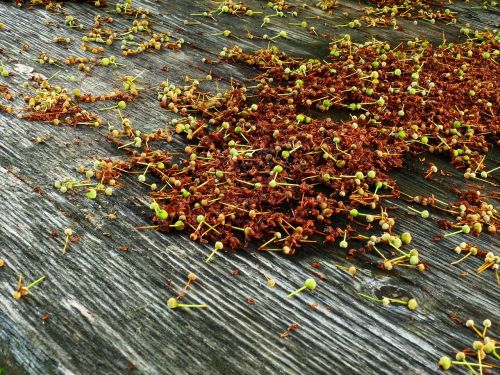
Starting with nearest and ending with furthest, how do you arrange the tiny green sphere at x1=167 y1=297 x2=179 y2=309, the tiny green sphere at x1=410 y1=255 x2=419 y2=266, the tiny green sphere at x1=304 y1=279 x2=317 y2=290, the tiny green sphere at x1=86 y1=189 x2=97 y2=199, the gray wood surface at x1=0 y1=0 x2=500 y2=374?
the gray wood surface at x1=0 y1=0 x2=500 y2=374
the tiny green sphere at x1=167 y1=297 x2=179 y2=309
the tiny green sphere at x1=304 y1=279 x2=317 y2=290
the tiny green sphere at x1=410 y1=255 x2=419 y2=266
the tiny green sphere at x1=86 y1=189 x2=97 y2=199

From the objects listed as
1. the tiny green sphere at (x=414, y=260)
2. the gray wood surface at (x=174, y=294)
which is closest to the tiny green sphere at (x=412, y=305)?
the gray wood surface at (x=174, y=294)

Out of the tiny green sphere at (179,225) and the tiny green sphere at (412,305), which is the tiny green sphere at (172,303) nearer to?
the tiny green sphere at (179,225)

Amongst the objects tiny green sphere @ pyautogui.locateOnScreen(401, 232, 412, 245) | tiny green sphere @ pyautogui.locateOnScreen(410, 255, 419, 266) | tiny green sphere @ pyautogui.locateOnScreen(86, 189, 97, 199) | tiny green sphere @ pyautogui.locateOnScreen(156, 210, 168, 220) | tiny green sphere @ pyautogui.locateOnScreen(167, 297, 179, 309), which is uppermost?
tiny green sphere @ pyautogui.locateOnScreen(401, 232, 412, 245)

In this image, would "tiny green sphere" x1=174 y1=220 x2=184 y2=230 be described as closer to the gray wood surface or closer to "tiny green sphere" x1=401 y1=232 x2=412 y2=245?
the gray wood surface

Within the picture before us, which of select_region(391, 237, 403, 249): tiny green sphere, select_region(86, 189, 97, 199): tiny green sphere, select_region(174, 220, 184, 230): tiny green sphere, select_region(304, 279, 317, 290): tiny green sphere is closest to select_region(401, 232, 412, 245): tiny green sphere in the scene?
select_region(391, 237, 403, 249): tiny green sphere

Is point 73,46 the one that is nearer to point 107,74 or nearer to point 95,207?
point 107,74

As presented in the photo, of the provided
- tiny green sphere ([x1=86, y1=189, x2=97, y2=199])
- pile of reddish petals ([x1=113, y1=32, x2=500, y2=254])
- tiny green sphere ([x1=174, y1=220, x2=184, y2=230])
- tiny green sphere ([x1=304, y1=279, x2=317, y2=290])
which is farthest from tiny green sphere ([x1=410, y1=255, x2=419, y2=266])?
tiny green sphere ([x1=86, y1=189, x2=97, y2=199])

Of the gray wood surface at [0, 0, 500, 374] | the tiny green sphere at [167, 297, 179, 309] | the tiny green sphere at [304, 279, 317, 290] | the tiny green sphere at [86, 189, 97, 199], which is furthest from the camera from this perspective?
the tiny green sphere at [86, 189, 97, 199]

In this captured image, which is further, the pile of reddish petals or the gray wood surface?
the pile of reddish petals

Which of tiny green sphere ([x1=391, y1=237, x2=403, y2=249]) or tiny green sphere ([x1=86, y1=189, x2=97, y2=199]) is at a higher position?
tiny green sphere ([x1=391, y1=237, x2=403, y2=249])
